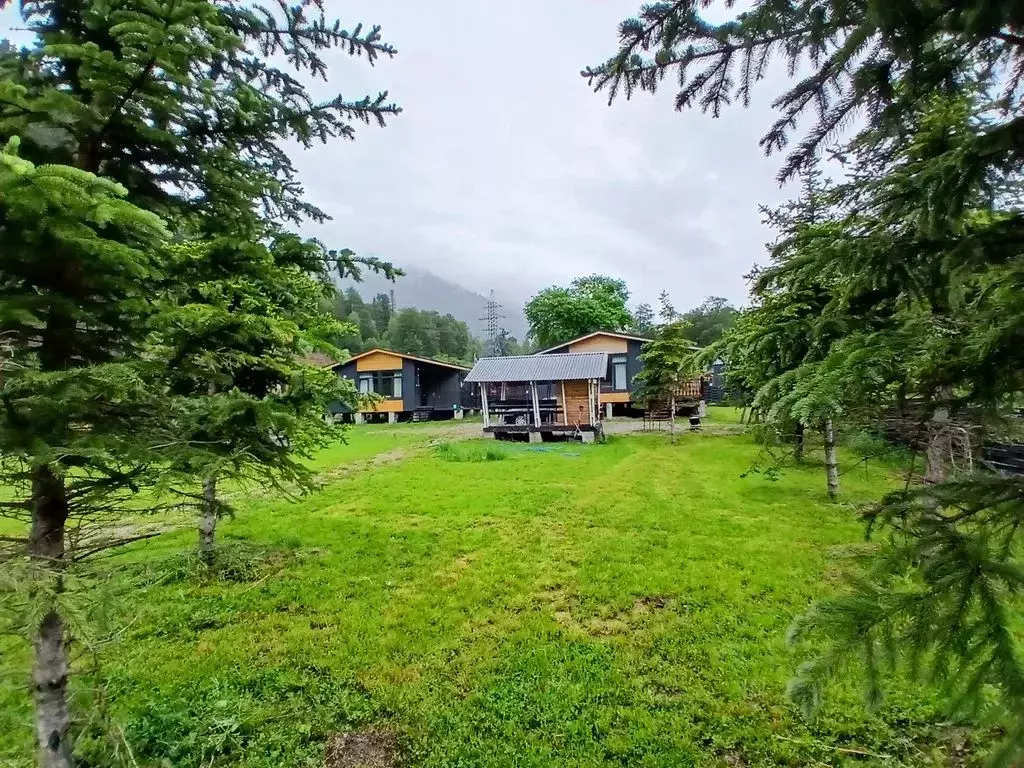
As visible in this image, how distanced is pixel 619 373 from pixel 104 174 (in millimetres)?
25026

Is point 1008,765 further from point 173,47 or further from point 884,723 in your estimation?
point 173,47

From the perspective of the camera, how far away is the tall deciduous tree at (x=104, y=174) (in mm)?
1920

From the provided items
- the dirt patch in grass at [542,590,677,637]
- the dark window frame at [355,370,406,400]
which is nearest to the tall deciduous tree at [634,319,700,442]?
the dirt patch in grass at [542,590,677,637]

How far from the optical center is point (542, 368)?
64.0 feet

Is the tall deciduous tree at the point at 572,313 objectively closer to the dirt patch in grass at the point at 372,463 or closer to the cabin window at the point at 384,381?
the cabin window at the point at 384,381

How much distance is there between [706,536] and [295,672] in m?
5.31

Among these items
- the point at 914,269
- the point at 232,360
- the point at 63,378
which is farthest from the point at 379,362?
the point at 914,269

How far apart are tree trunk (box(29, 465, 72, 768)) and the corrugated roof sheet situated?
16389 mm

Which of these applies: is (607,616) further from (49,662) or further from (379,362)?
(379,362)

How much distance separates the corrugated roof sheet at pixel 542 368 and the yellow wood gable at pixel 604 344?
594 cm

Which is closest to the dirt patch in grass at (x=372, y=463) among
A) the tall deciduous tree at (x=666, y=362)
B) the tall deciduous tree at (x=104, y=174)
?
the tall deciduous tree at (x=666, y=362)

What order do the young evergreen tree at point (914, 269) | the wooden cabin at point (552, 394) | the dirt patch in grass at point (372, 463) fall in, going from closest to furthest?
the young evergreen tree at point (914, 269)
the dirt patch in grass at point (372, 463)
the wooden cabin at point (552, 394)

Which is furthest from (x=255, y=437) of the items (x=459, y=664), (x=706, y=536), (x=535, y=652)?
(x=706, y=536)

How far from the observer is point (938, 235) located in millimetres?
2098
